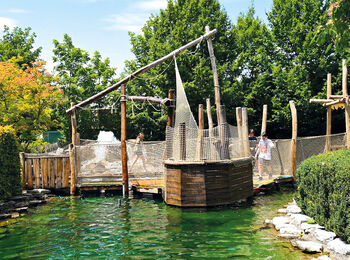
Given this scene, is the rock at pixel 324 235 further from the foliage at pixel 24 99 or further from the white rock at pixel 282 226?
the foliage at pixel 24 99

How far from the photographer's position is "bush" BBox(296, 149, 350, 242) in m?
6.54

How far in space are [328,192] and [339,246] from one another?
1235mm

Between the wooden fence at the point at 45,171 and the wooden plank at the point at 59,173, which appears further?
the wooden plank at the point at 59,173

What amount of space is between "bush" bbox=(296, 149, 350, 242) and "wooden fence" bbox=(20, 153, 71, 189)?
944cm

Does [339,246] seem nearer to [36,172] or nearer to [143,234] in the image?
[143,234]

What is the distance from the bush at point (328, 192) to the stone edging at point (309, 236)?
0.17 m

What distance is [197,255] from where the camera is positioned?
705 centimetres

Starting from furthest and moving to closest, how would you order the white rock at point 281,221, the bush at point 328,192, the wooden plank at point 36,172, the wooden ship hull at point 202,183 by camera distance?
the wooden plank at point 36,172, the wooden ship hull at point 202,183, the white rock at point 281,221, the bush at point 328,192

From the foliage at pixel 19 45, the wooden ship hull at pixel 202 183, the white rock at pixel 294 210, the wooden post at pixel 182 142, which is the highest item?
the foliage at pixel 19 45

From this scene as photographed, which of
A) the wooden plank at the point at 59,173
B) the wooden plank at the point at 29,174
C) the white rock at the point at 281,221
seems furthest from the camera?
the wooden plank at the point at 59,173

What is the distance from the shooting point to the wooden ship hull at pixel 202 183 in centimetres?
1095

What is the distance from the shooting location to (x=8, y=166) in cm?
1216

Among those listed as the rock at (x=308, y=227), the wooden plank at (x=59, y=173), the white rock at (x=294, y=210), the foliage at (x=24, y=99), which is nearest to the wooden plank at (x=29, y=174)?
the wooden plank at (x=59, y=173)

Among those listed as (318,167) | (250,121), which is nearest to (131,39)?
(250,121)
